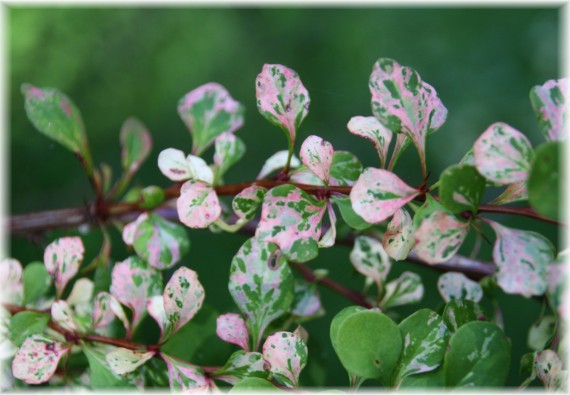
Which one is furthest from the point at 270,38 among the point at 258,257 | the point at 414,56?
the point at 258,257

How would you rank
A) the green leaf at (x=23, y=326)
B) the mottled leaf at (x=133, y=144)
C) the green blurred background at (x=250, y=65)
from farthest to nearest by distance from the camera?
the green blurred background at (x=250, y=65) → the mottled leaf at (x=133, y=144) → the green leaf at (x=23, y=326)

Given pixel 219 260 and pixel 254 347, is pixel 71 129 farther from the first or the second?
pixel 219 260

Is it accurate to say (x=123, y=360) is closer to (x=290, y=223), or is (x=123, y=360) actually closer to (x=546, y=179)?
(x=290, y=223)

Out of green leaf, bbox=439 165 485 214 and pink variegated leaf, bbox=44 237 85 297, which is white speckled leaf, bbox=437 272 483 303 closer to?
green leaf, bbox=439 165 485 214

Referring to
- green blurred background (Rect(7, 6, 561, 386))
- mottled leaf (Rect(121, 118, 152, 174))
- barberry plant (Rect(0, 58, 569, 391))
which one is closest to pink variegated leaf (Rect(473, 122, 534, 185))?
barberry plant (Rect(0, 58, 569, 391))

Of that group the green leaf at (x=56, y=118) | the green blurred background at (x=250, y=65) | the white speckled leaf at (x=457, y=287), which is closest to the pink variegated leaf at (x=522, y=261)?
the white speckled leaf at (x=457, y=287)

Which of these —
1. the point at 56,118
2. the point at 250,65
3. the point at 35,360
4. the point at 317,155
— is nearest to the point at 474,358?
the point at 317,155

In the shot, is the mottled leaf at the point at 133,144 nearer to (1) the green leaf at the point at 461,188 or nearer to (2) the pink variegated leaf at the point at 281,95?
(2) the pink variegated leaf at the point at 281,95
